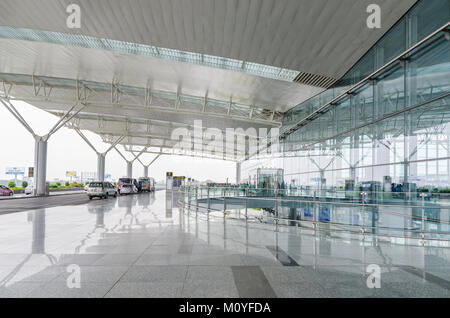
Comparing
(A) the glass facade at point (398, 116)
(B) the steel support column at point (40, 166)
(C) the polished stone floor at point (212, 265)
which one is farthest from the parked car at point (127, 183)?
(C) the polished stone floor at point (212, 265)

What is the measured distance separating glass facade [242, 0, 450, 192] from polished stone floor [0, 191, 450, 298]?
4.07 meters

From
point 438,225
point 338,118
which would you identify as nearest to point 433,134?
point 438,225

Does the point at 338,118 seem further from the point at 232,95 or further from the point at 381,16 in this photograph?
the point at 232,95

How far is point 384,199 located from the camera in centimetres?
1083

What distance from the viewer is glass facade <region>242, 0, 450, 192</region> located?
29.2 ft

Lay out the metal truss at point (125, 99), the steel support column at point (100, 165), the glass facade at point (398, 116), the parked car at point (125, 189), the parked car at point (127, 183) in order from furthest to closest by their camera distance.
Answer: the steel support column at point (100, 165), the parked car at point (127, 183), the parked car at point (125, 189), the metal truss at point (125, 99), the glass facade at point (398, 116)

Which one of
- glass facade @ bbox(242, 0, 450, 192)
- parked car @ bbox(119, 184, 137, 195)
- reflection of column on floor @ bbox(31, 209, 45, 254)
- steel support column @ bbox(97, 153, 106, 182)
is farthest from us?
steel support column @ bbox(97, 153, 106, 182)

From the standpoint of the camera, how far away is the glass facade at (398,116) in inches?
350

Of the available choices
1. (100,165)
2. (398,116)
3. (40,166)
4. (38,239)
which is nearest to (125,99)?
Answer: (40,166)

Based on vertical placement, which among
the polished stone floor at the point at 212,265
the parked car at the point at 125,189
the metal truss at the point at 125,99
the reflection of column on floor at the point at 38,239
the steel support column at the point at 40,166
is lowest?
the parked car at the point at 125,189

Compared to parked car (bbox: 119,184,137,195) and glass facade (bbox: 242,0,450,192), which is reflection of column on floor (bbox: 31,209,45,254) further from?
parked car (bbox: 119,184,137,195)

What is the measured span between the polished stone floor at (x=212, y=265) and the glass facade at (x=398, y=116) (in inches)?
160

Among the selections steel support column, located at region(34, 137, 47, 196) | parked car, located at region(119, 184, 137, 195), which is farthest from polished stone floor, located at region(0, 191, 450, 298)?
parked car, located at region(119, 184, 137, 195)

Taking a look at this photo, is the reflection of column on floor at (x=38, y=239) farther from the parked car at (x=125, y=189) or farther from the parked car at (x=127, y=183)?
the parked car at (x=127, y=183)
